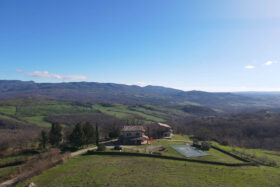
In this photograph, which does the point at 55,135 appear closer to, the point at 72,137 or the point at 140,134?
the point at 72,137

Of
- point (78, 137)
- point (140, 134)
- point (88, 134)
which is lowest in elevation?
point (140, 134)

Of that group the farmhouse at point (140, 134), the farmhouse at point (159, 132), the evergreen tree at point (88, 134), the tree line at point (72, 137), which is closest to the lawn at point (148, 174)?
the tree line at point (72, 137)

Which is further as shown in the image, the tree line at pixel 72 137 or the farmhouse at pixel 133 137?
the farmhouse at pixel 133 137

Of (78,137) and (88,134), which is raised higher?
(88,134)

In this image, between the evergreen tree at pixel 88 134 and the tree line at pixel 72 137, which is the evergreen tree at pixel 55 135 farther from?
the evergreen tree at pixel 88 134

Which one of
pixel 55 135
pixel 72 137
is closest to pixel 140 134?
pixel 72 137
